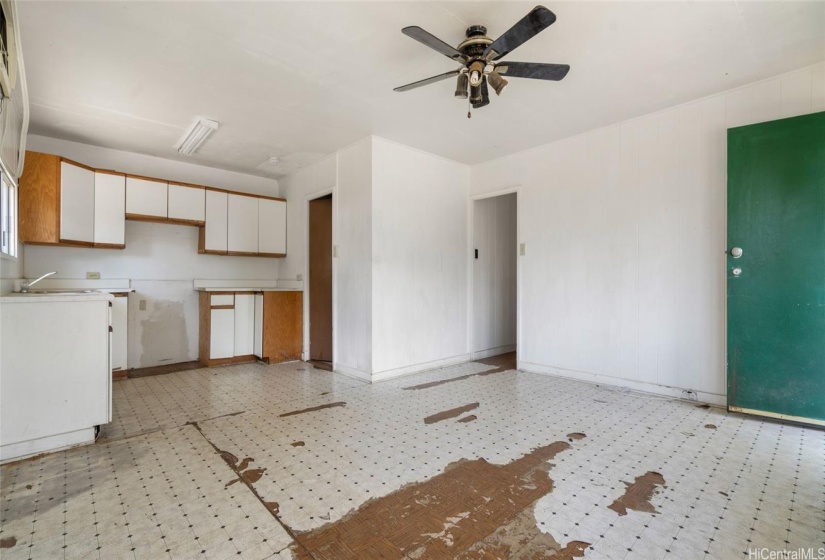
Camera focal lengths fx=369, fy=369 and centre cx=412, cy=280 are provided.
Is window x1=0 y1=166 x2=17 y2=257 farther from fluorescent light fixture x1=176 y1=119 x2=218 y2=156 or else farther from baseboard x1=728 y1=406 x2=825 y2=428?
baseboard x1=728 y1=406 x2=825 y2=428

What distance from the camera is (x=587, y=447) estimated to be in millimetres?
2475

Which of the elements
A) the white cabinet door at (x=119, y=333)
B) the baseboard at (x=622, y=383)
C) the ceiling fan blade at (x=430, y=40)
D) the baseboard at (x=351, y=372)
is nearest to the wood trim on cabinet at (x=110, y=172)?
the white cabinet door at (x=119, y=333)

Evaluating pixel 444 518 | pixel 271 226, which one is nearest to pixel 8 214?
pixel 271 226

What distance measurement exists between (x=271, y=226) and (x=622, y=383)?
503 cm

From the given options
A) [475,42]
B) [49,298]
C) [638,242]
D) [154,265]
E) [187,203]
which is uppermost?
[475,42]

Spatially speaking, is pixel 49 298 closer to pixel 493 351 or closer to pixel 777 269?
pixel 493 351

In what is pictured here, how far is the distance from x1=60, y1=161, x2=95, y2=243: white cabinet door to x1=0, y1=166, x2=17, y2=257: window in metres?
0.48

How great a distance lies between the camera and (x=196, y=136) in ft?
13.5

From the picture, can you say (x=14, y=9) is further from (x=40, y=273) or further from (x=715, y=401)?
(x=715, y=401)

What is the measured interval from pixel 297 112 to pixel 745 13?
3418 millimetres

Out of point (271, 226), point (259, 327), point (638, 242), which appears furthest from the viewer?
point (271, 226)

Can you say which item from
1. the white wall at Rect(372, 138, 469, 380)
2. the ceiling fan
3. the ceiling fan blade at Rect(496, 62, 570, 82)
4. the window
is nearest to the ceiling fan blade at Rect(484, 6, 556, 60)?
the ceiling fan

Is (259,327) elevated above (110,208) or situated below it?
below

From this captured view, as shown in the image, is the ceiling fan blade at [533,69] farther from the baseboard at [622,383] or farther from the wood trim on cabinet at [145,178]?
the wood trim on cabinet at [145,178]
